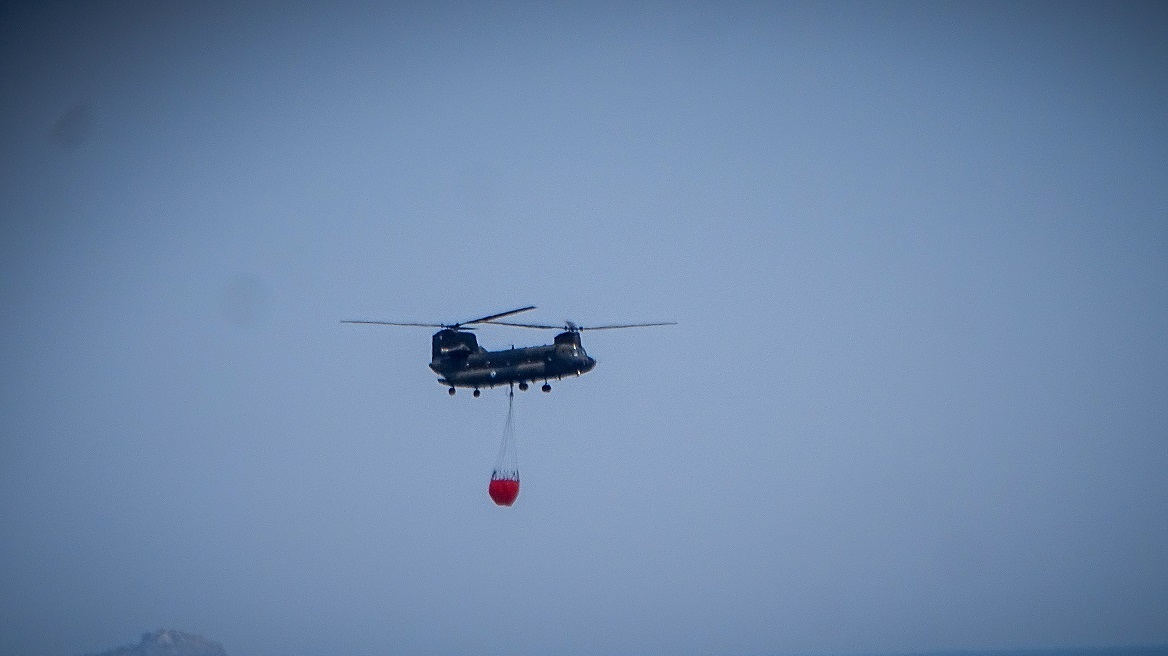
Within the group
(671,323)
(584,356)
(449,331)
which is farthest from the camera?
(449,331)

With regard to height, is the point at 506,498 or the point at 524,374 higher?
the point at 524,374

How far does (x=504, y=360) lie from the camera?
52406mm

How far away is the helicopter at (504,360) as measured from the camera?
51.5 m

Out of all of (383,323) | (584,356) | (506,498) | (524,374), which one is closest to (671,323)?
(584,356)

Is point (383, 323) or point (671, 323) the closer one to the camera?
point (671, 323)

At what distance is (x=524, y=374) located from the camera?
51.9 metres

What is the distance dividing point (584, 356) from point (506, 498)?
364 inches

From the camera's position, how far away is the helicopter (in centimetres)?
5150

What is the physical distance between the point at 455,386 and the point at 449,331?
11.2 feet

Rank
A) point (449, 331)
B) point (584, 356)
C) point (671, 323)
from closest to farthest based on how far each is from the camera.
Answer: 1. point (671, 323)
2. point (584, 356)
3. point (449, 331)

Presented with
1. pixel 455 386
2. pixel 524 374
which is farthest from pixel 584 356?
pixel 455 386

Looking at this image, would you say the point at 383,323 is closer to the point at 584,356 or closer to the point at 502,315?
the point at 502,315

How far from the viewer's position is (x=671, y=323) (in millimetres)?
48625

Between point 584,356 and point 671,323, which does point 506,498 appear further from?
point 671,323
